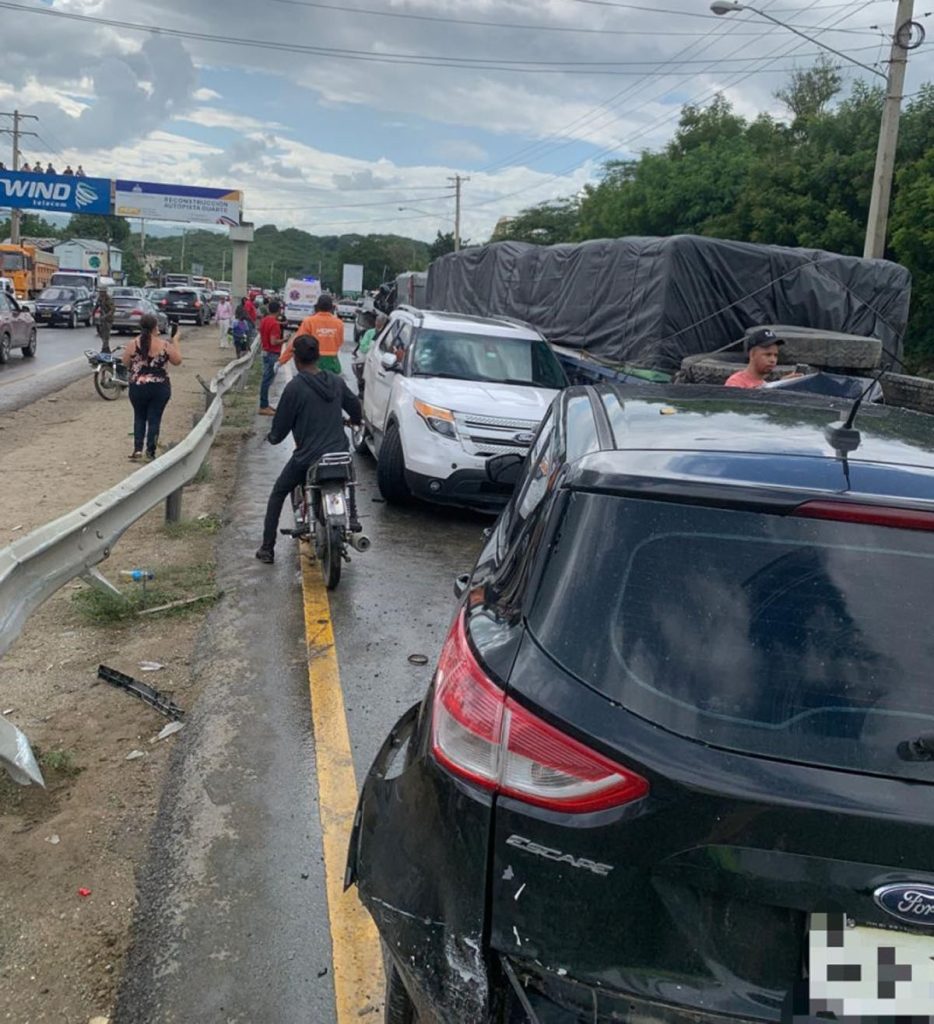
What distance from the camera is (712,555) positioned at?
1922mm

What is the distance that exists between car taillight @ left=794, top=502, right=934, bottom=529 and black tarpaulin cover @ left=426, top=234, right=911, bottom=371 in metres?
11.2

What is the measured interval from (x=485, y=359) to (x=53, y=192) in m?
44.3

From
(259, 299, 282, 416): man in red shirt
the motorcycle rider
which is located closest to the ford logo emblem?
the motorcycle rider

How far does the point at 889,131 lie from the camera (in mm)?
17625

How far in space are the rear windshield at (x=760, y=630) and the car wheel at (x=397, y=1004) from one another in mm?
1009

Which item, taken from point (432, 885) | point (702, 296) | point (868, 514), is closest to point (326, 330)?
point (702, 296)

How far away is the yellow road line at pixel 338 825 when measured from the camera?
2.89 metres

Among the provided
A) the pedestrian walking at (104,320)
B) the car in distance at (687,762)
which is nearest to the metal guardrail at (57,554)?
the car in distance at (687,762)

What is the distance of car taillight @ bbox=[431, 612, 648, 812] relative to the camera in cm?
179

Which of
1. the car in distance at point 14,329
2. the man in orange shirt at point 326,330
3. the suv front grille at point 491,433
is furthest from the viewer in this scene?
the car in distance at point 14,329

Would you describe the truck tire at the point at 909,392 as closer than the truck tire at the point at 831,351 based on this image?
Yes

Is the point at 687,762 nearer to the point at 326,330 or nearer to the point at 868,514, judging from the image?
the point at 868,514

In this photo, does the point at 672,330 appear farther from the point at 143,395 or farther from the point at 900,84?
the point at 900,84

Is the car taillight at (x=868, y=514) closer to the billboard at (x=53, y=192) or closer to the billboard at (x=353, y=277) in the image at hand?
the billboard at (x=53, y=192)
